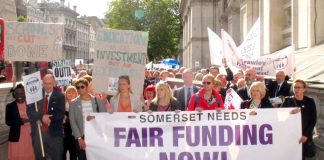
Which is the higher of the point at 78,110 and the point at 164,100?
the point at 164,100

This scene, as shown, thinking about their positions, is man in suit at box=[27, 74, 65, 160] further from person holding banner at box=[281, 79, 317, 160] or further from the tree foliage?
the tree foliage

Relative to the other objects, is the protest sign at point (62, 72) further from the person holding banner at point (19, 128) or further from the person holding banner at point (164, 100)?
the person holding banner at point (164, 100)

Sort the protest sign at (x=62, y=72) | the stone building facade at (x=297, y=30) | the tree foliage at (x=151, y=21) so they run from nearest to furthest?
the stone building facade at (x=297, y=30) < the protest sign at (x=62, y=72) < the tree foliage at (x=151, y=21)

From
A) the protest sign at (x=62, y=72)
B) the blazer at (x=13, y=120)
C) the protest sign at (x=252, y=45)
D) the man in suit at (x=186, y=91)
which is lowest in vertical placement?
the blazer at (x=13, y=120)

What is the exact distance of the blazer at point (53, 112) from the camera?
24.0 feet

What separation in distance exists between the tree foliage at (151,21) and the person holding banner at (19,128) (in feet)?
245

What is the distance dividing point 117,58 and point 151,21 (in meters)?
77.1

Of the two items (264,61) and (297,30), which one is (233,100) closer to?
(264,61)

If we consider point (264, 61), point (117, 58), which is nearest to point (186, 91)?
point (117, 58)

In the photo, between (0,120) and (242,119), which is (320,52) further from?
(0,120)

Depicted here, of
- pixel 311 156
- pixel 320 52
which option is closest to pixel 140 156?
pixel 311 156

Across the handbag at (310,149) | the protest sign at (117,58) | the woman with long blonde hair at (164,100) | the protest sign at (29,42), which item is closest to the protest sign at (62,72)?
the protest sign at (29,42)

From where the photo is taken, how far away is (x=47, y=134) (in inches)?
293

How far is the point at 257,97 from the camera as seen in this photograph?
711 centimetres
